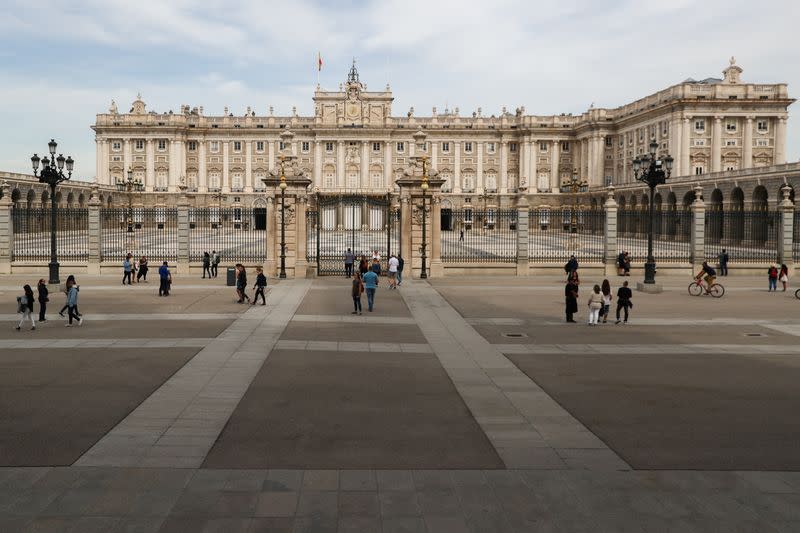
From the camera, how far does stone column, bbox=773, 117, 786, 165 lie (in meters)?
84.7

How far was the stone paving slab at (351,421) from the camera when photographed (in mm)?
8969

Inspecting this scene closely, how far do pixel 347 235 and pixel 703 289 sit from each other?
5966cm

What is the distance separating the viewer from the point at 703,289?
28625 millimetres

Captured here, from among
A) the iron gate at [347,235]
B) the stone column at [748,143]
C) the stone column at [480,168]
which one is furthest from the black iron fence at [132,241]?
the stone column at [748,143]

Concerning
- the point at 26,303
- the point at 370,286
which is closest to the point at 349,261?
the point at 370,286

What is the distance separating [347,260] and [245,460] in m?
25.5

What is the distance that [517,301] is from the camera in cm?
2573

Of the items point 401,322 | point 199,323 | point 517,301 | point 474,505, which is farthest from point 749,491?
point 517,301

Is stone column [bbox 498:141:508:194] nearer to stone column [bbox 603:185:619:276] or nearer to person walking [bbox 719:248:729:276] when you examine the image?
stone column [bbox 603:185:619:276]

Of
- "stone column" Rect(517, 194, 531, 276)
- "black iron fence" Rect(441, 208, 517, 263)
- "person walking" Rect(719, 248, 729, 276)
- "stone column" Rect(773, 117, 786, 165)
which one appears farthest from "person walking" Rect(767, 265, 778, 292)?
"stone column" Rect(773, 117, 786, 165)

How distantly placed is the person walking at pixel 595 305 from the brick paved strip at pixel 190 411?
8.52 metres

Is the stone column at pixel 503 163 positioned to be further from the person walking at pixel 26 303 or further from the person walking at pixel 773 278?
the person walking at pixel 26 303

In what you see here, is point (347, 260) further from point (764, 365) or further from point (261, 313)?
point (764, 365)

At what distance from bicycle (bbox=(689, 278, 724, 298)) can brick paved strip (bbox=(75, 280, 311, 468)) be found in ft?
58.1
